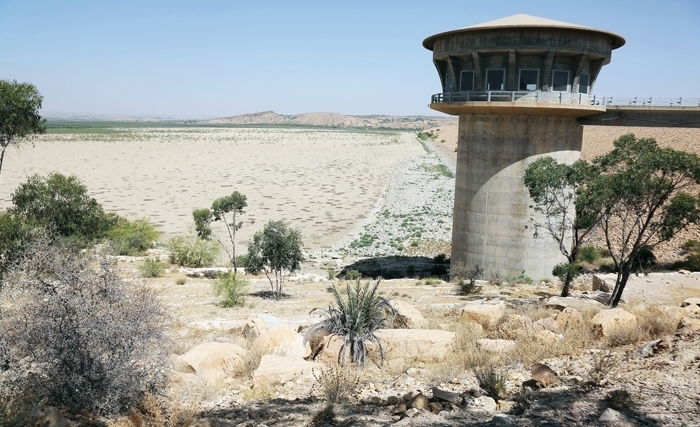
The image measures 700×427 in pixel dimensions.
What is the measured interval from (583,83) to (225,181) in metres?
43.7

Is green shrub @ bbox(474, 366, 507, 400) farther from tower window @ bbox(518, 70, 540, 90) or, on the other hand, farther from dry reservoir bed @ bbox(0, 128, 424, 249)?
dry reservoir bed @ bbox(0, 128, 424, 249)

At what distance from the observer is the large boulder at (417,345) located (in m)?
10.7

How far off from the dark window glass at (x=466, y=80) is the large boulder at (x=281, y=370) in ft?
54.3

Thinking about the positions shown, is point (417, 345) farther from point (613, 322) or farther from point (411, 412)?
point (613, 322)

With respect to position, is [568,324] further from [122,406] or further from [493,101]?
[493,101]

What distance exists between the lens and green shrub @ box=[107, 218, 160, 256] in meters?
27.4

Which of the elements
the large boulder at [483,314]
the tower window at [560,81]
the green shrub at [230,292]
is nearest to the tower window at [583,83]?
the tower window at [560,81]

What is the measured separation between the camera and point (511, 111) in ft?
72.0

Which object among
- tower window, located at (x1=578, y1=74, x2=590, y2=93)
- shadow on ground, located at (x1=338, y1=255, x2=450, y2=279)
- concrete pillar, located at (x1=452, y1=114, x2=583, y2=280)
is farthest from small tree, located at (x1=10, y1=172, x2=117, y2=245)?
tower window, located at (x1=578, y1=74, x2=590, y2=93)

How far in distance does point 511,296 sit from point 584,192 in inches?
190

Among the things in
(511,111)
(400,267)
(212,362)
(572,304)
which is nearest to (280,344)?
(212,362)

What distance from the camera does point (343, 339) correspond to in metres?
10.9

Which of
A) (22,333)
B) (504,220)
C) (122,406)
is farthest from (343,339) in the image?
(504,220)

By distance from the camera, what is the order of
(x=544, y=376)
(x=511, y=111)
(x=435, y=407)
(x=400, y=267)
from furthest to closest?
(x=400, y=267)
(x=511, y=111)
(x=544, y=376)
(x=435, y=407)
